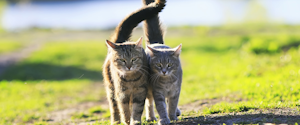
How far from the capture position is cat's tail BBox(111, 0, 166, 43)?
5332mm

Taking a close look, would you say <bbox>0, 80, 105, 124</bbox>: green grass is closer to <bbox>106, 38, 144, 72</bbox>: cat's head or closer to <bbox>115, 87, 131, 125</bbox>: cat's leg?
<bbox>115, 87, 131, 125</bbox>: cat's leg

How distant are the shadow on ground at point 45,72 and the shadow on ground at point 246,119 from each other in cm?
962

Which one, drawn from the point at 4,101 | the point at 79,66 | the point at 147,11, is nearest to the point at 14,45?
the point at 79,66

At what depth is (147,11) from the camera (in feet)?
18.1

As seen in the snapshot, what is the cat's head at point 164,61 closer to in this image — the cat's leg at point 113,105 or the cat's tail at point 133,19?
the cat's tail at point 133,19

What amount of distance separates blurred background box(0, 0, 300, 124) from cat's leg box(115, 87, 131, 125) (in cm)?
88

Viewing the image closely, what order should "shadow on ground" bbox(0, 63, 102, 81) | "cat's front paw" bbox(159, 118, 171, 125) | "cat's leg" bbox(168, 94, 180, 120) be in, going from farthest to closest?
"shadow on ground" bbox(0, 63, 102, 81) → "cat's leg" bbox(168, 94, 180, 120) → "cat's front paw" bbox(159, 118, 171, 125)

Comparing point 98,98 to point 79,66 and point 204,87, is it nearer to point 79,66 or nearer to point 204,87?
point 204,87

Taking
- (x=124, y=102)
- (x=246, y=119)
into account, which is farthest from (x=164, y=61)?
(x=246, y=119)

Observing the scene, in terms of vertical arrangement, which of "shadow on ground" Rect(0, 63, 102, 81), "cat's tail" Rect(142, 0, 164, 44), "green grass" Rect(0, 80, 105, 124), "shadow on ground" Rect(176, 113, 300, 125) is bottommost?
"shadow on ground" Rect(176, 113, 300, 125)

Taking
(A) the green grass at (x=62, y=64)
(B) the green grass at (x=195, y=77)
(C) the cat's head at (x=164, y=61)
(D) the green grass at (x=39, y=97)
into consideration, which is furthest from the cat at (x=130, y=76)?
(A) the green grass at (x=62, y=64)

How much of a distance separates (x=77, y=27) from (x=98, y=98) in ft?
78.9

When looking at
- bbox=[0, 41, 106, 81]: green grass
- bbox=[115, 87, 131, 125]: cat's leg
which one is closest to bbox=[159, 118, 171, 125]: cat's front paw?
bbox=[115, 87, 131, 125]: cat's leg

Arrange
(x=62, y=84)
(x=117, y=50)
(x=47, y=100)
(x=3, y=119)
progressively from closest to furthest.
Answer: (x=117, y=50)
(x=3, y=119)
(x=47, y=100)
(x=62, y=84)
